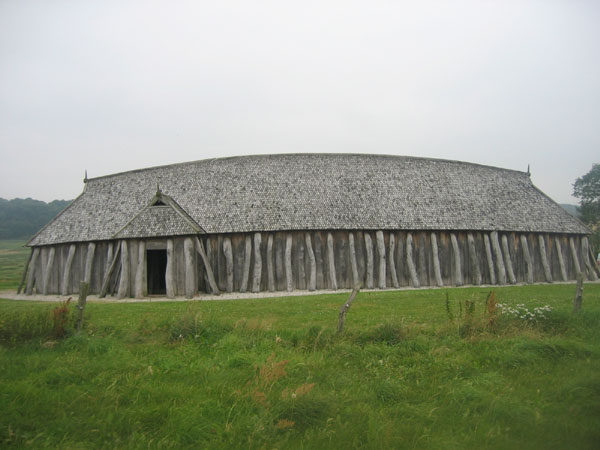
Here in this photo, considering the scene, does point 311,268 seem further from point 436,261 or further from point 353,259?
point 436,261

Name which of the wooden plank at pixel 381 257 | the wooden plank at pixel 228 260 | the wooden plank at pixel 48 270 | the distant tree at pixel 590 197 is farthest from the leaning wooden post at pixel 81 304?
the distant tree at pixel 590 197

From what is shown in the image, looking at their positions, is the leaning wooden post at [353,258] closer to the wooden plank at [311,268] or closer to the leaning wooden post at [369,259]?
the leaning wooden post at [369,259]

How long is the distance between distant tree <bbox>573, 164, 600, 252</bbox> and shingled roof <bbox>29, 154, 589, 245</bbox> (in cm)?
1621

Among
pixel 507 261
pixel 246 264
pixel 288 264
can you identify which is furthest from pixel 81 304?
pixel 507 261

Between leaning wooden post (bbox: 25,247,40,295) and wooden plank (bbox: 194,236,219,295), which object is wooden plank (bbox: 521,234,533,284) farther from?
leaning wooden post (bbox: 25,247,40,295)

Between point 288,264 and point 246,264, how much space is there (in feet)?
7.69

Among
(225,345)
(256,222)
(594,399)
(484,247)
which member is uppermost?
(256,222)

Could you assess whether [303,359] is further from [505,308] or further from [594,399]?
[505,308]

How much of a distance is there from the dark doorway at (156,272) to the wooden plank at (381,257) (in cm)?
1270

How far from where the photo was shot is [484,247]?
81.9ft

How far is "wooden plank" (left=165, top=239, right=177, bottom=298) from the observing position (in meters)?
20.8

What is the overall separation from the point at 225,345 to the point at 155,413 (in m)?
2.85

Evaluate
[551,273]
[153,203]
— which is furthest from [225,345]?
[551,273]

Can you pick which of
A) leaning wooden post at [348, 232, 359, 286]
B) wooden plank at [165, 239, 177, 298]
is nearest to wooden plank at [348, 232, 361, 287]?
leaning wooden post at [348, 232, 359, 286]
